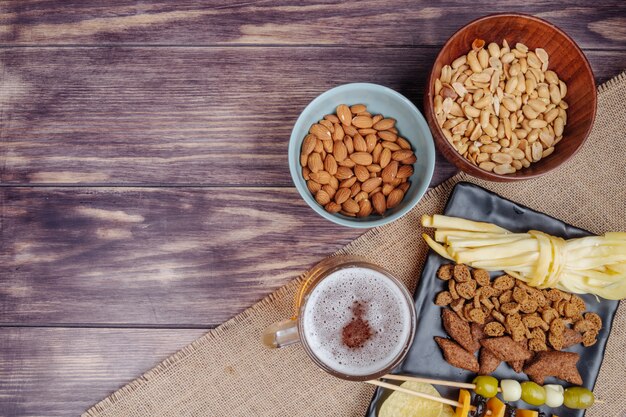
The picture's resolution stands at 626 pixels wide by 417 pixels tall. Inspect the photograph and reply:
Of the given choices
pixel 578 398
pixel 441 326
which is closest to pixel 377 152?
pixel 441 326

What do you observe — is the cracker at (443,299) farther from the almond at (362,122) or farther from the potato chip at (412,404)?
the almond at (362,122)

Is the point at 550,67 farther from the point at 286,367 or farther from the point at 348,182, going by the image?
the point at 286,367

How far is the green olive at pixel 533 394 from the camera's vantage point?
1.05 metres

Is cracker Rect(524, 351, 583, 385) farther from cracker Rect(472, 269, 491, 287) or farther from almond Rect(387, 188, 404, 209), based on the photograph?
almond Rect(387, 188, 404, 209)

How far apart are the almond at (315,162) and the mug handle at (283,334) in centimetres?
26

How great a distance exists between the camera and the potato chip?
1.08m

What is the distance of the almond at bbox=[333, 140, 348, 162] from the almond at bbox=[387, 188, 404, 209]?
0.34 feet

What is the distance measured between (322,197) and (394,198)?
12 centimetres

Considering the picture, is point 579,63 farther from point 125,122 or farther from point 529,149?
point 125,122

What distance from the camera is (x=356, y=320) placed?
3.41ft

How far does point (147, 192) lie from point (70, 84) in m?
0.25

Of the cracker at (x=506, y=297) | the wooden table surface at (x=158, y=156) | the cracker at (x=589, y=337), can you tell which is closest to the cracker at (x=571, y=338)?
the cracker at (x=589, y=337)

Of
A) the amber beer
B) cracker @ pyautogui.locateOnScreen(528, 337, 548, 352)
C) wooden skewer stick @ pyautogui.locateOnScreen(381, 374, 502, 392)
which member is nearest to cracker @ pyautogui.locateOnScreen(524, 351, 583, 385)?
cracker @ pyautogui.locateOnScreen(528, 337, 548, 352)

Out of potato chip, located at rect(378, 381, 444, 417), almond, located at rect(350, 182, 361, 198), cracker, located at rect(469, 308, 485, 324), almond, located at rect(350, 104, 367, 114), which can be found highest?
almond, located at rect(350, 104, 367, 114)
